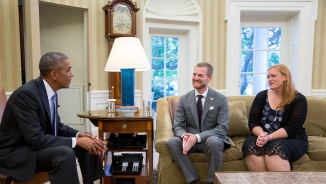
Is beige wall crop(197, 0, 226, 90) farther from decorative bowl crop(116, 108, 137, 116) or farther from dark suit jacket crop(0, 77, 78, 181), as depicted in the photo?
dark suit jacket crop(0, 77, 78, 181)

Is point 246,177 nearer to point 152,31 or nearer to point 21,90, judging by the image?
point 21,90

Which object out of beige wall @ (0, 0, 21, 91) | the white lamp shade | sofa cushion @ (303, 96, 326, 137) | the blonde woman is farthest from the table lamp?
sofa cushion @ (303, 96, 326, 137)

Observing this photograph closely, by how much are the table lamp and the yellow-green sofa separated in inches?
15.2

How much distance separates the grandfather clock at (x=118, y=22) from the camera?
3.54m

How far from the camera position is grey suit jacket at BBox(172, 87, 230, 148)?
2.10 metres

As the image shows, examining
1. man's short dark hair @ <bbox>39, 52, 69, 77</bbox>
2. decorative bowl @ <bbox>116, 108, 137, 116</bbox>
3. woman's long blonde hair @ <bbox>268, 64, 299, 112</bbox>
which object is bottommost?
decorative bowl @ <bbox>116, 108, 137, 116</bbox>

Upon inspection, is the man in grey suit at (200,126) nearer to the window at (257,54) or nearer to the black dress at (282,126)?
the black dress at (282,126)

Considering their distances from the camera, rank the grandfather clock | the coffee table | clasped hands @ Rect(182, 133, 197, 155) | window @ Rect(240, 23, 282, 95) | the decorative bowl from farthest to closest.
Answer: window @ Rect(240, 23, 282, 95) < the grandfather clock < the decorative bowl < clasped hands @ Rect(182, 133, 197, 155) < the coffee table

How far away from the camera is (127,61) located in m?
2.20

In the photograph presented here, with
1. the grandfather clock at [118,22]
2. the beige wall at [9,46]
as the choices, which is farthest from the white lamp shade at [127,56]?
the beige wall at [9,46]

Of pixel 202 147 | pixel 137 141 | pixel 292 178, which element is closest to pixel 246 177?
pixel 292 178

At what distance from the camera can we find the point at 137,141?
85.4 inches

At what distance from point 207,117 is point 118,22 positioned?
83.2 inches

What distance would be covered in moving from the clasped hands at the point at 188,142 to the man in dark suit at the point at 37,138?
0.67 meters
